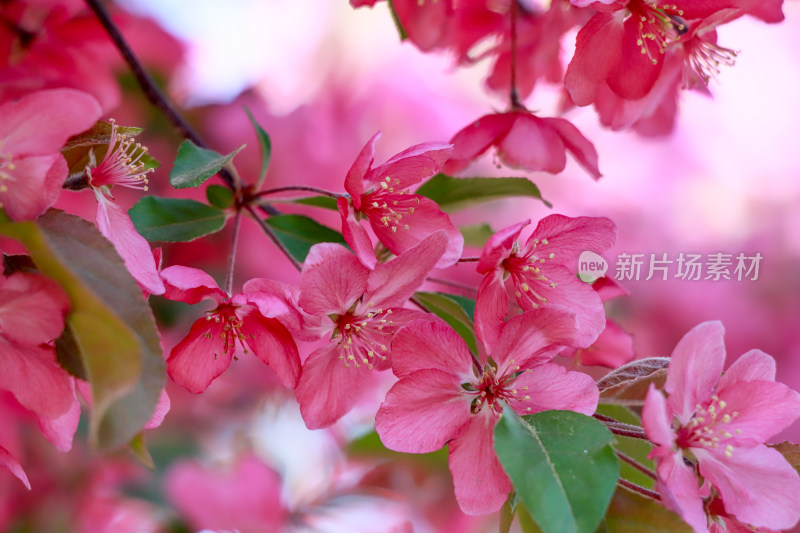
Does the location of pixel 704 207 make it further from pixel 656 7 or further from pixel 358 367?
pixel 358 367

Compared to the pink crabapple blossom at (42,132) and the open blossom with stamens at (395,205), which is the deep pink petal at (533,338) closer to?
the open blossom with stamens at (395,205)

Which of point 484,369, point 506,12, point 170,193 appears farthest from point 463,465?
point 170,193

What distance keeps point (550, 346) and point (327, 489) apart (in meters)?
0.92

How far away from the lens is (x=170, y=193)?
89cm

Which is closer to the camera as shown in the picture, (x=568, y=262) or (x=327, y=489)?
(x=568, y=262)

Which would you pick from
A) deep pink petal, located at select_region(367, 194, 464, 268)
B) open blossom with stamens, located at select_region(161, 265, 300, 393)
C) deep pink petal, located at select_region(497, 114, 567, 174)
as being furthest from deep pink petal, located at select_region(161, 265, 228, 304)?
deep pink petal, located at select_region(497, 114, 567, 174)

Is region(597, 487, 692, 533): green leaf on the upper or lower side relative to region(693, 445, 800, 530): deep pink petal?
lower

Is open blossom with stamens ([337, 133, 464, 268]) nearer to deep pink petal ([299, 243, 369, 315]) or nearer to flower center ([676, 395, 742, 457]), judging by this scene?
deep pink petal ([299, 243, 369, 315])

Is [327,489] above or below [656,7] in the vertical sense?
below

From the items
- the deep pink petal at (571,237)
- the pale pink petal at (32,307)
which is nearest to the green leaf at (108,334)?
the pale pink petal at (32,307)

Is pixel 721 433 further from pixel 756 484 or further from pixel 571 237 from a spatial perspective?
pixel 571 237

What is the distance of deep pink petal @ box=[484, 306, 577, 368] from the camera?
1.30 feet

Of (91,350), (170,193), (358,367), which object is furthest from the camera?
(170,193)

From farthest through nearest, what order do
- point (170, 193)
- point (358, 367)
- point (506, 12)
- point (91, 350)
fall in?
1. point (170, 193)
2. point (506, 12)
3. point (358, 367)
4. point (91, 350)
